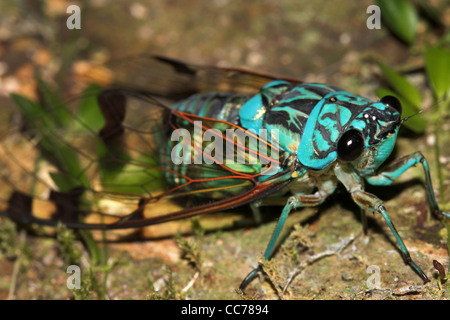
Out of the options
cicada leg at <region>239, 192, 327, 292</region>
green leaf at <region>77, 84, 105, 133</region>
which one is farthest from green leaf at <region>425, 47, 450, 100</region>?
green leaf at <region>77, 84, 105, 133</region>

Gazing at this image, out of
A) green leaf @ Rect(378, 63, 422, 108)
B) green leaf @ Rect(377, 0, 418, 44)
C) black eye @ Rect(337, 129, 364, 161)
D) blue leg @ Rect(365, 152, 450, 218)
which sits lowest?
blue leg @ Rect(365, 152, 450, 218)

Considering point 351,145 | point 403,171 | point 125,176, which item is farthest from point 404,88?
point 125,176

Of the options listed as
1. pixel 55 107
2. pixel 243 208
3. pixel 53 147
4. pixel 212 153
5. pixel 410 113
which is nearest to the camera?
pixel 212 153

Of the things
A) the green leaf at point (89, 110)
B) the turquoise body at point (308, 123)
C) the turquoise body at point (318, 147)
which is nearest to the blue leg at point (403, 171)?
the turquoise body at point (318, 147)

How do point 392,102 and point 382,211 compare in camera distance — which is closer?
point 382,211

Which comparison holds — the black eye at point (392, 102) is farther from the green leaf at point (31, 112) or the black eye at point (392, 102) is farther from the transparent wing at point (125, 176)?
the green leaf at point (31, 112)

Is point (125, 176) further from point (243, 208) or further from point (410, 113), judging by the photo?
point (410, 113)

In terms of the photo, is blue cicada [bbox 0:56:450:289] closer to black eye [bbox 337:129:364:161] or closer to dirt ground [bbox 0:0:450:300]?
black eye [bbox 337:129:364:161]
